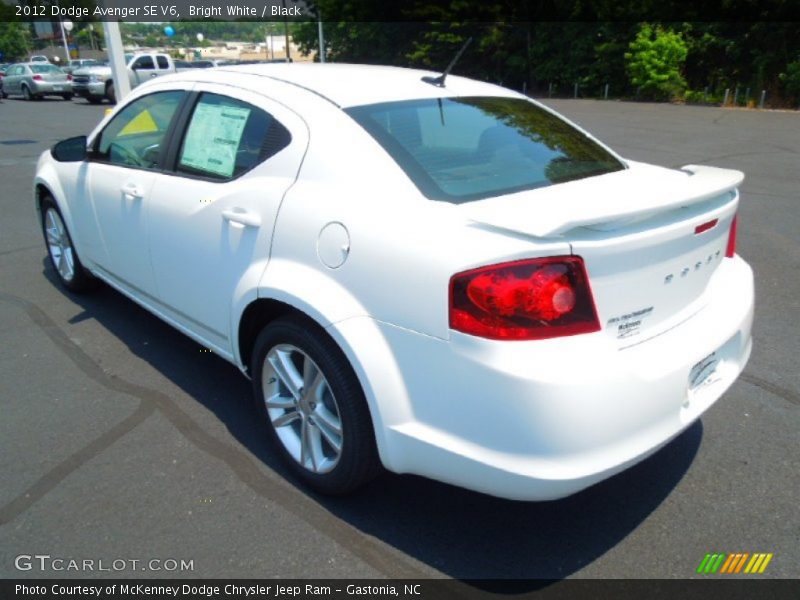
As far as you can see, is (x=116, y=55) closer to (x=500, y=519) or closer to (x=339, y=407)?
(x=339, y=407)

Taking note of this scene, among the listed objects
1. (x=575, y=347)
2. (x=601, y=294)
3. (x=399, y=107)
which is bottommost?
(x=575, y=347)

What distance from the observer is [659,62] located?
24.3 meters

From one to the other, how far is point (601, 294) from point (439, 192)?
0.68 meters

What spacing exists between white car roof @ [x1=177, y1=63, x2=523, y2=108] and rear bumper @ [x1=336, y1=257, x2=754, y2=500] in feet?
3.77

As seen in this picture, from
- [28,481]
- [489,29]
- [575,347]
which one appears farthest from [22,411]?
[489,29]

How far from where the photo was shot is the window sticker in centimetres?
300

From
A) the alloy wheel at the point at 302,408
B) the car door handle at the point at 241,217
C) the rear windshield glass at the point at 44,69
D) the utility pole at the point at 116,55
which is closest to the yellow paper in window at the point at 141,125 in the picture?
the car door handle at the point at 241,217

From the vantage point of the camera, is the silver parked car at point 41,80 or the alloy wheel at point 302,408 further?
the silver parked car at point 41,80

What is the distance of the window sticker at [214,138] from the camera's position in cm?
300

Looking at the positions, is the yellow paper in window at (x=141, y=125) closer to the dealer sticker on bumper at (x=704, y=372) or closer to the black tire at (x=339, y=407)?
the black tire at (x=339, y=407)

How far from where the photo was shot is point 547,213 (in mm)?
2043

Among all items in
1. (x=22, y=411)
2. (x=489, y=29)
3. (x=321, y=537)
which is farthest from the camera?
(x=489, y=29)

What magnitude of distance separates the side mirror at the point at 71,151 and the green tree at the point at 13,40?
76134mm

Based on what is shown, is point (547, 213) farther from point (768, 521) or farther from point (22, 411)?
point (22, 411)
